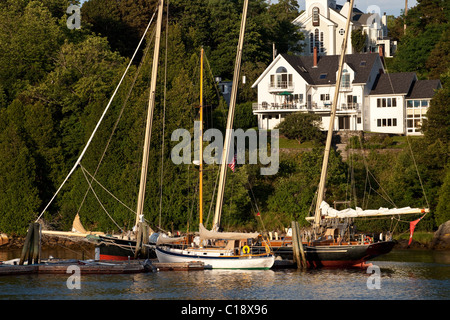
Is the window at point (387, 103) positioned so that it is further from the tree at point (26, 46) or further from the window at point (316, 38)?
the tree at point (26, 46)

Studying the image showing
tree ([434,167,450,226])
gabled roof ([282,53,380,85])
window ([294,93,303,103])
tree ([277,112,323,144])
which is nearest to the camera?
tree ([434,167,450,226])

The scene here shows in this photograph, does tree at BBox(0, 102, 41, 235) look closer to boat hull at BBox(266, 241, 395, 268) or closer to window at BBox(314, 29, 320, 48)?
boat hull at BBox(266, 241, 395, 268)

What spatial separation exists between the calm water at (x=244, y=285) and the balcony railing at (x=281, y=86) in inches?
1920

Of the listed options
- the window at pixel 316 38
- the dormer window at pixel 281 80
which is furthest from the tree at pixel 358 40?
the dormer window at pixel 281 80

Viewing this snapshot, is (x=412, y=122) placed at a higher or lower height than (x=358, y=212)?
higher

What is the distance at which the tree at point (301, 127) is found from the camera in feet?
275

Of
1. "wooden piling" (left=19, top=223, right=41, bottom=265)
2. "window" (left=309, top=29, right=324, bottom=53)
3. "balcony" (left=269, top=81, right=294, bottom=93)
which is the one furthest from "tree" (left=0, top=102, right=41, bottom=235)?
"window" (left=309, top=29, right=324, bottom=53)

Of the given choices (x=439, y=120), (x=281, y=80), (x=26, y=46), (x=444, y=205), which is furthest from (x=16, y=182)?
(x=439, y=120)

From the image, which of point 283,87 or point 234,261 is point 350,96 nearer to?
point 283,87

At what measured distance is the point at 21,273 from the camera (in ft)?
139

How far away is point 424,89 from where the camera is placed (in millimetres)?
91875

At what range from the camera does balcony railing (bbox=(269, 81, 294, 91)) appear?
308 feet

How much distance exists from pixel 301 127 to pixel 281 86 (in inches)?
438

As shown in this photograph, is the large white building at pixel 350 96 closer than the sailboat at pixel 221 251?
No
